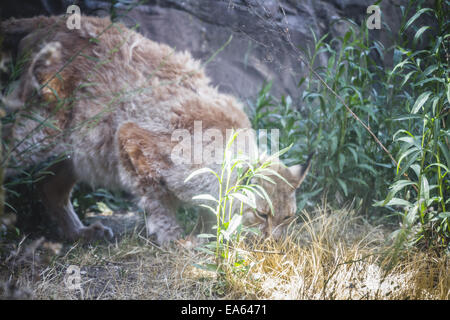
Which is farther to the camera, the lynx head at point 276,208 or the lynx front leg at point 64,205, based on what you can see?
the lynx front leg at point 64,205

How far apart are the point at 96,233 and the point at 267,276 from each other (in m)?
1.98

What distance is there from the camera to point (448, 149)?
2.73 meters

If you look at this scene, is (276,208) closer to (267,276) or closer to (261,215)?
(261,215)

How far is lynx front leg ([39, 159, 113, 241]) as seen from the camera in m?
3.91

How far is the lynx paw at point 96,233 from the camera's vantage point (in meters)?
3.87

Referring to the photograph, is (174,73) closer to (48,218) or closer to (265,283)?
(48,218)

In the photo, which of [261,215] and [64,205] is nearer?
[261,215]

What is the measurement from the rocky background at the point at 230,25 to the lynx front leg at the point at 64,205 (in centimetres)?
170

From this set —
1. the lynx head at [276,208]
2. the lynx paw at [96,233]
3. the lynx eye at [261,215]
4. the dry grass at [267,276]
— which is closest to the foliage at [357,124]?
the lynx head at [276,208]

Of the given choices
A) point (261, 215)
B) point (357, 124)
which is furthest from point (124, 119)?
point (357, 124)

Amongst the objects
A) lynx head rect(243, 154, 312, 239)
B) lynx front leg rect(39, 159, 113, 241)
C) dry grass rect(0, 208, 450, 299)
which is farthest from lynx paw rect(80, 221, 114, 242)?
lynx head rect(243, 154, 312, 239)

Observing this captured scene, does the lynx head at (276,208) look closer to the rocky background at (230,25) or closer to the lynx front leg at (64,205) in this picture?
the rocky background at (230,25)

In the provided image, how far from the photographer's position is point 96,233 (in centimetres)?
391
